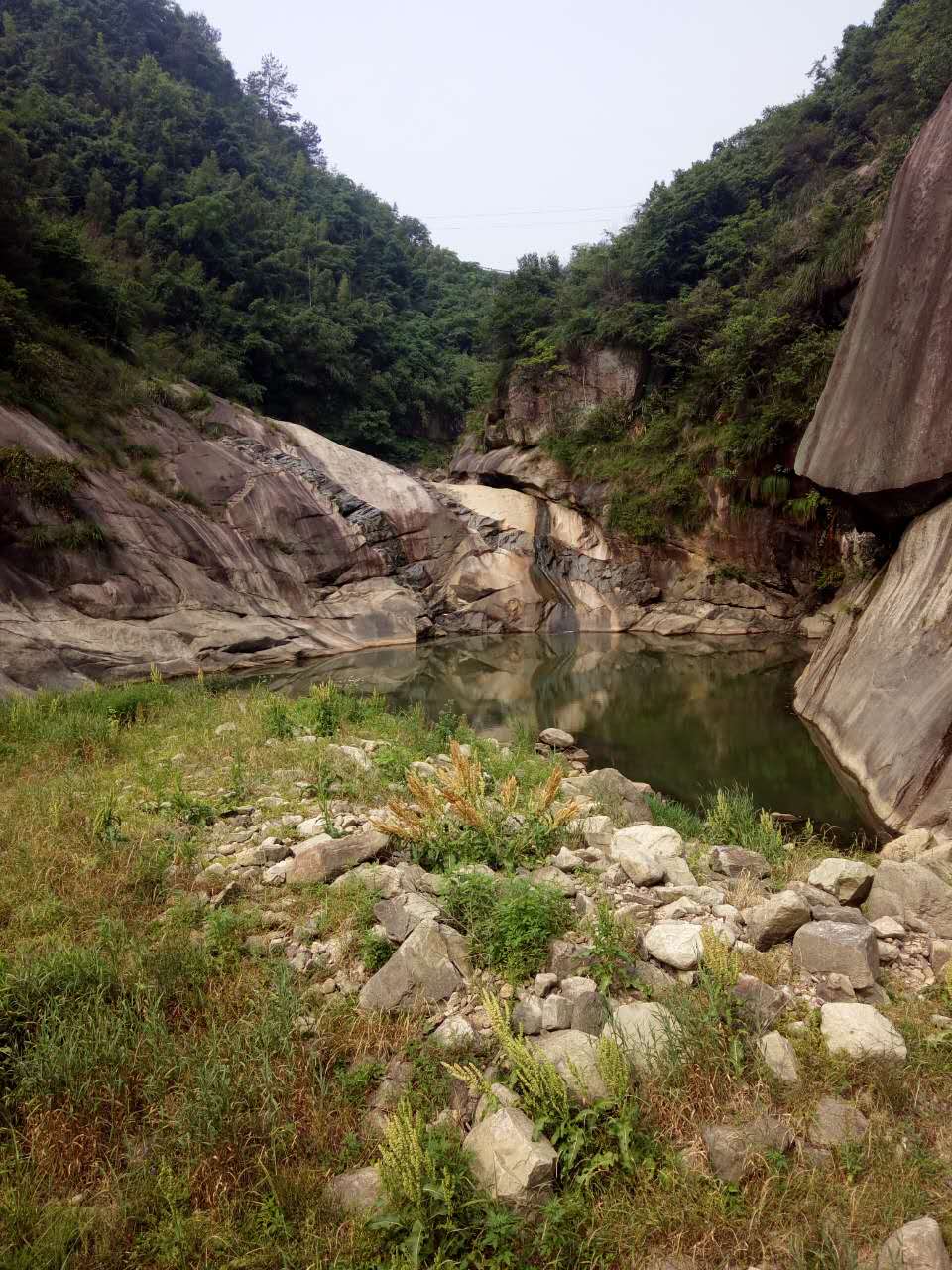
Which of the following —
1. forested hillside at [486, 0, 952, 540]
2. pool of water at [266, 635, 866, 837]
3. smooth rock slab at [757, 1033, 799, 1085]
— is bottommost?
pool of water at [266, 635, 866, 837]

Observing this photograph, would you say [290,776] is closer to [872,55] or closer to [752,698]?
[752,698]

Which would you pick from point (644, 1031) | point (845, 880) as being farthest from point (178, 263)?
point (644, 1031)

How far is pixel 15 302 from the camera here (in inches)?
611

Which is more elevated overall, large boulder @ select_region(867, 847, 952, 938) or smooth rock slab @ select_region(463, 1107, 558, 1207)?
large boulder @ select_region(867, 847, 952, 938)

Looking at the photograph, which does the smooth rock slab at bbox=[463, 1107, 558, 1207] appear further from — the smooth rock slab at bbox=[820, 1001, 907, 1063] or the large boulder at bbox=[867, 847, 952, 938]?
the large boulder at bbox=[867, 847, 952, 938]

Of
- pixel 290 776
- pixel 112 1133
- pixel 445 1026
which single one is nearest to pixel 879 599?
pixel 290 776

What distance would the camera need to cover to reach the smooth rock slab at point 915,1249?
184 centimetres

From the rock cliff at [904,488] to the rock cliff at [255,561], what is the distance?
37.1ft

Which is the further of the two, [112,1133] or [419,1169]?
[112,1133]

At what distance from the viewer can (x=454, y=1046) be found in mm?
2729

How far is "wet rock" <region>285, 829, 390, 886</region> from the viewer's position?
4.01 meters

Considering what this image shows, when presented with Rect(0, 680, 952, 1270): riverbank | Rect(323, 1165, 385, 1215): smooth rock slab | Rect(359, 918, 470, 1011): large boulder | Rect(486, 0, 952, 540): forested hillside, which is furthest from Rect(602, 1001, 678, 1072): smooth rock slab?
Rect(486, 0, 952, 540): forested hillside

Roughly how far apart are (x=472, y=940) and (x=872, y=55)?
A: 99.2 feet

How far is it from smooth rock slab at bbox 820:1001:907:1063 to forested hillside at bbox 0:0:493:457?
17.9 meters
